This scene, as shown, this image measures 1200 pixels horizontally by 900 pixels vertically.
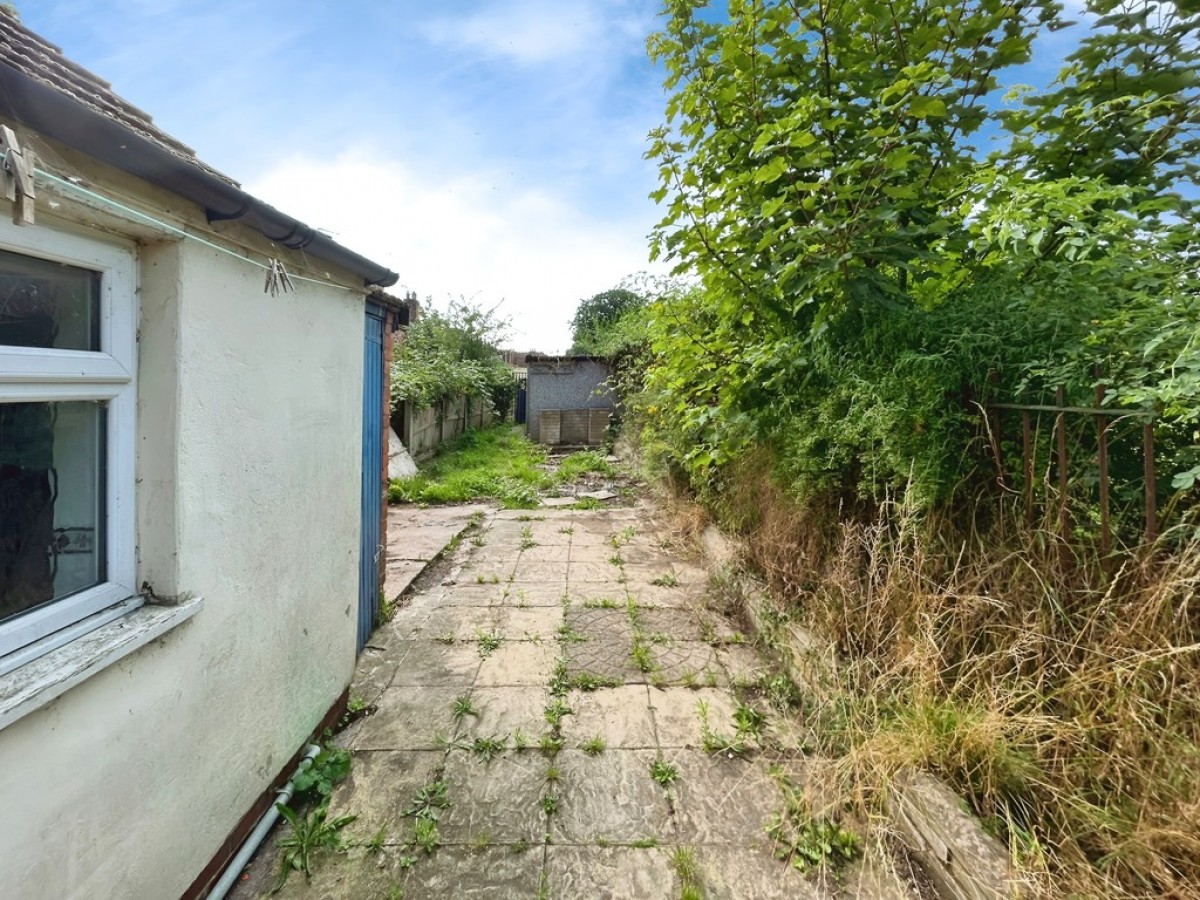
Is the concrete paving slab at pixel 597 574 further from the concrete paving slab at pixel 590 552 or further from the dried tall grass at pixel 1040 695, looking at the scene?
the dried tall grass at pixel 1040 695

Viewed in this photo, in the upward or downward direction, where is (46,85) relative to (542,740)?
upward

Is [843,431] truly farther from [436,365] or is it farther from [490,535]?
[436,365]

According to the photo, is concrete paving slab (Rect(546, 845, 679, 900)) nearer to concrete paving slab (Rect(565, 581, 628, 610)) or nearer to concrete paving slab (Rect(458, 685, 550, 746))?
concrete paving slab (Rect(458, 685, 550, 746))

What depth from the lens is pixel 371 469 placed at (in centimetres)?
392

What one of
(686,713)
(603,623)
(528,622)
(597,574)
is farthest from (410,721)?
(597,574)

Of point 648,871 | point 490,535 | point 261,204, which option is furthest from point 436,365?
point 648,871

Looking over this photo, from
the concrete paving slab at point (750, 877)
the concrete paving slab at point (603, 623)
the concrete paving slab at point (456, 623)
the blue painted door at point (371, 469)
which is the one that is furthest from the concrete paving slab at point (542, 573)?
the concrete paving slab at point (750, 877)

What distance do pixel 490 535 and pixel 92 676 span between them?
214 inches

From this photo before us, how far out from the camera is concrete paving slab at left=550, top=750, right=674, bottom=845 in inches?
91.0

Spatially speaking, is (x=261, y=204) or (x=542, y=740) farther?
(x=542, y=740)

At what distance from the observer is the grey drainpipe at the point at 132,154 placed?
129 centimetres

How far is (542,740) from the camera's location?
115 inches

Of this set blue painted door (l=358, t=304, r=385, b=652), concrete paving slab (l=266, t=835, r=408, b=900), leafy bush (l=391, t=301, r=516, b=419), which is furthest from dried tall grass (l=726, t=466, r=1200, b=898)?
leafy bush (l=391, t=301, r=516, b=419)

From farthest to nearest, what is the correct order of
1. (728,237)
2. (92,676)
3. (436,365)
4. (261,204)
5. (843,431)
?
(436,365)
(728,237)
(843,431)
(261,204)
(92,676)
